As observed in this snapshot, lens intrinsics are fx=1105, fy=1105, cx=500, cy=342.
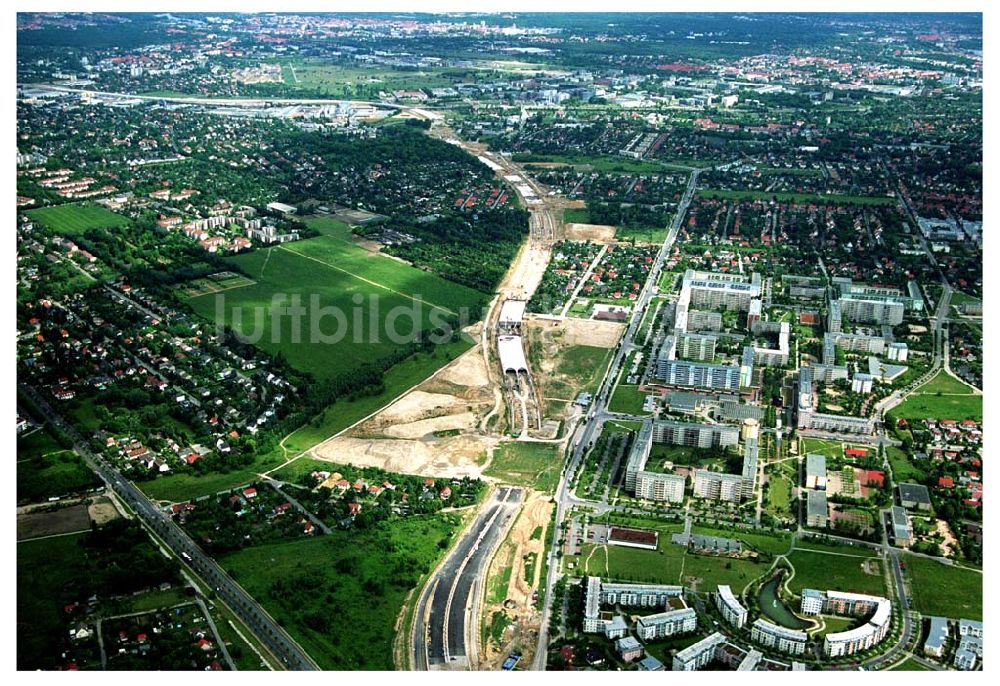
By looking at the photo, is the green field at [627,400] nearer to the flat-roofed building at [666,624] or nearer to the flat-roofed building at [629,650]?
the flat-roofed building at [666,624]

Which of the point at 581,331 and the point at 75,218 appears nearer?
the point at 581,331

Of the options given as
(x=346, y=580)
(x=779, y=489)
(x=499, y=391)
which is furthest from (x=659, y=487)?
(x=346, y=580)

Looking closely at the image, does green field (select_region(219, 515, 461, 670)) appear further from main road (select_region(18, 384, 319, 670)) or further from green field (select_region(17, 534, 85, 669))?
green field (select_region(17, 534, 85, 669))

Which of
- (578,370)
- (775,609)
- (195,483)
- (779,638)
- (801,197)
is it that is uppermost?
(801,197)

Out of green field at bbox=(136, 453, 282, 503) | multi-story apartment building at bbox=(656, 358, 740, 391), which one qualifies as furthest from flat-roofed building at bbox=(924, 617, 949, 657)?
green field at bbox=(136, 453, 282, 503)

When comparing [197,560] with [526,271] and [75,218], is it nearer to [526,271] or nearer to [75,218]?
[526,271]

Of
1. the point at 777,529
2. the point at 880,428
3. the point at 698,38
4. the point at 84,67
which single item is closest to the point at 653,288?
the point at 880,428

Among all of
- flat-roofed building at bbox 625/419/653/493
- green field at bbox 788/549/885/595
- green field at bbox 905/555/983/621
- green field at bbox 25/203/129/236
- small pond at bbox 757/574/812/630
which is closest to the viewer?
small pond at bbox 757/574/812/630
